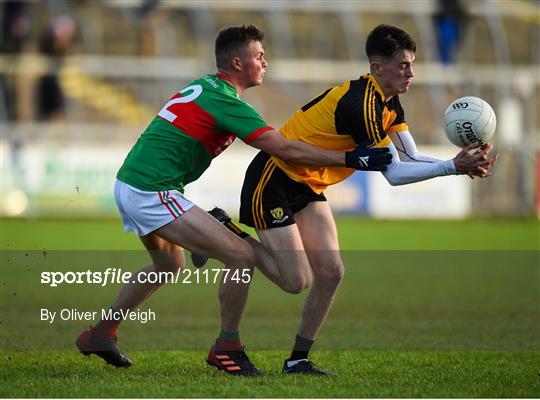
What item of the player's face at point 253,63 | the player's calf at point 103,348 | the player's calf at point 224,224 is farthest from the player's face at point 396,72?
the player's calf at point 103,348

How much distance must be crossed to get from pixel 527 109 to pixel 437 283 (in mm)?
16319

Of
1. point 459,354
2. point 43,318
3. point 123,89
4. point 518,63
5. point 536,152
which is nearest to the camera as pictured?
point 459,354

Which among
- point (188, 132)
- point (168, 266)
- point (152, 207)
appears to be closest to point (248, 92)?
point (168, 266)

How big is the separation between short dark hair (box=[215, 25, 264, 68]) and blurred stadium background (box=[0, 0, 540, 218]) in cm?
1721

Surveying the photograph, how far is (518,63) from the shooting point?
34281 mm

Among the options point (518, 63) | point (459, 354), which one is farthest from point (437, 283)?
point (518, 63)

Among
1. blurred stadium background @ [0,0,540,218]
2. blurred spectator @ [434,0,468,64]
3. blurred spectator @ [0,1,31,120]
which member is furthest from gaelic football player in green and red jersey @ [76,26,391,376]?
blurred spectator @ [434,0,468,64]

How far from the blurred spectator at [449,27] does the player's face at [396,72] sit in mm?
21681

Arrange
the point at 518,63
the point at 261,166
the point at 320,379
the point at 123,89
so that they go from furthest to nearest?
the point at 518,63 < the point at 123,89 < the point at 261,166 < the point at 320,379

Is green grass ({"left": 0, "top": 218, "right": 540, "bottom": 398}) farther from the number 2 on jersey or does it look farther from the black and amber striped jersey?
the number 2 on jersey

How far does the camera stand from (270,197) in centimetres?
770

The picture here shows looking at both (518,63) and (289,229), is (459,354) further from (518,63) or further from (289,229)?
(518,63)

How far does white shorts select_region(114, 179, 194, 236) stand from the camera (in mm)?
7332

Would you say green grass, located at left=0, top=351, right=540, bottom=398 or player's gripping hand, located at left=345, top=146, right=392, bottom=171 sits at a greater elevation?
player's gripping hand, located at left=345, top=146, right=392, bottom=171
